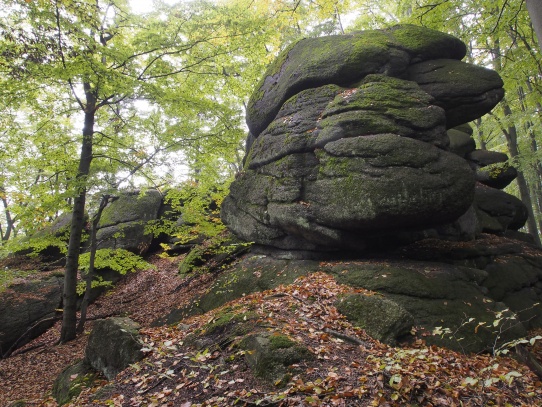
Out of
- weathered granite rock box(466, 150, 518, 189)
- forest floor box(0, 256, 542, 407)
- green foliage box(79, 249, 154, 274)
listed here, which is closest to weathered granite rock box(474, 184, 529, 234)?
weathered granite rock box(466, 150, 518, 189)

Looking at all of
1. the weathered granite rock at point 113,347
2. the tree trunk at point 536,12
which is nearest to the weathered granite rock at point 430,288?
the weathered granite rock at point 113,347

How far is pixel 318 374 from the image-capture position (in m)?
3.85

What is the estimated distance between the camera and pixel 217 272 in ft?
37.3

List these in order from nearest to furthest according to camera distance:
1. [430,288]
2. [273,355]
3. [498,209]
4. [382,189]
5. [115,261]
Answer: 1. [273,355]
2. [430,288]
3. [382,189]
4. [115,261]
5. [498,209]

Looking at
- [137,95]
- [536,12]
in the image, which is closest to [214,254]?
[137,95]

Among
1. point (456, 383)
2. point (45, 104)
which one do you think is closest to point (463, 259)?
point (456, 383)

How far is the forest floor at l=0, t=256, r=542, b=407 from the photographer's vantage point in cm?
347

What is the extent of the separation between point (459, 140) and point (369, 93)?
31.7 feet

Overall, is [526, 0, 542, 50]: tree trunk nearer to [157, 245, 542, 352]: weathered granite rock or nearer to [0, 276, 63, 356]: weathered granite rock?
[157, 245, 542, 352]: weathered granite rock

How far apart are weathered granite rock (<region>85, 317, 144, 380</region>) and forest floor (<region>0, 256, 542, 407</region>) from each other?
0.26 m

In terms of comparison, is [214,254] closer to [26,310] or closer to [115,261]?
[115,261]

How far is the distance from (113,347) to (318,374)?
161 inches

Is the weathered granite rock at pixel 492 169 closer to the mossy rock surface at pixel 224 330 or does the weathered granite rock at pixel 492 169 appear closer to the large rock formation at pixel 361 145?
the large rock formation at pixel 361 145

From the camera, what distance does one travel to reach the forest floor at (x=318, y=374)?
3473mm
